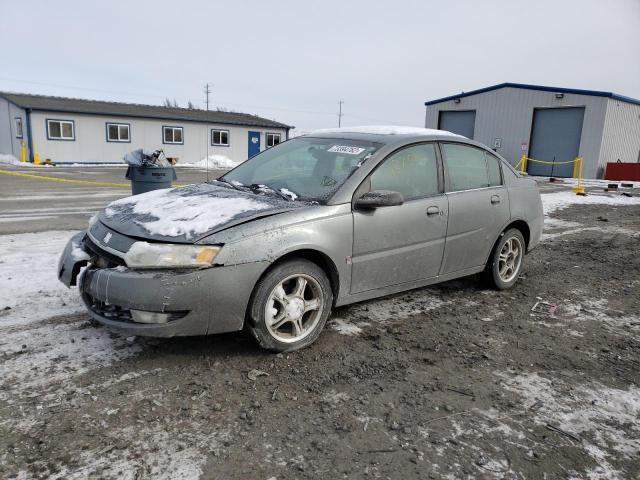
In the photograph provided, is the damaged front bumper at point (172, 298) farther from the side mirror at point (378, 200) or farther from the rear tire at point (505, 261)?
the rear tire at point (505, 261)

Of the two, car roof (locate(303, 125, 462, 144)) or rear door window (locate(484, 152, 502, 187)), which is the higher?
car roof (locate(303, 125, 462, 144))

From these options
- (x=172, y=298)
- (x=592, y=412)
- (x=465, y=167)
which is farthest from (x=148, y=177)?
(x=592, y=412)

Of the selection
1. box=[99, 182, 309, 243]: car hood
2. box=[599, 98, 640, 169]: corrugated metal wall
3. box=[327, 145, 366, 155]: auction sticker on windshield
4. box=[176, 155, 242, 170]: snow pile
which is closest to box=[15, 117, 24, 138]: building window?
box=[176, 155, 242, 170]: snow pile

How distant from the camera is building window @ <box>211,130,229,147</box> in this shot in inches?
1385

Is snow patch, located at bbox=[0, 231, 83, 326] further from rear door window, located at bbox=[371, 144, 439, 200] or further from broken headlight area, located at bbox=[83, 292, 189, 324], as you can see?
rear door window, located at bbox=[371, 144, 439, 200]

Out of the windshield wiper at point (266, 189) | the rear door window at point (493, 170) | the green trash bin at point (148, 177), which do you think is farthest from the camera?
the green trash bin at point (148, 177)

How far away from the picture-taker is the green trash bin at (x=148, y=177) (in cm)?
803

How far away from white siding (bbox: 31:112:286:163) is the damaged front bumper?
2357cm

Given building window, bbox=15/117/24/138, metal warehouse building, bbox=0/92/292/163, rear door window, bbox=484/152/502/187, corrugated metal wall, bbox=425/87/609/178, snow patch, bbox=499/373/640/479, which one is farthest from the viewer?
building window, bbox=15/117/24/138

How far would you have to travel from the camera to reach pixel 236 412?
2.88 m

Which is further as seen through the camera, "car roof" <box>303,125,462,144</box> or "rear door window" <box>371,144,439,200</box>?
"car roof" <box>303,125,462,144</box>

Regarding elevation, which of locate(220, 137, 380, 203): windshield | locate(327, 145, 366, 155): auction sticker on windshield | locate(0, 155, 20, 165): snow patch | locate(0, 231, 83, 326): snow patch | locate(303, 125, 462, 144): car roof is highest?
locate(303, 125, 462, 144): car roof

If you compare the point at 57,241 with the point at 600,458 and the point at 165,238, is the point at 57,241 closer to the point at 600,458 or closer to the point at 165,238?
the point at 165,238

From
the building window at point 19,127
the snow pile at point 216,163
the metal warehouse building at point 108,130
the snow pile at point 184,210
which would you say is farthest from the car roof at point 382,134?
the building window at point 19,127
